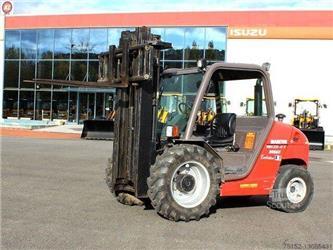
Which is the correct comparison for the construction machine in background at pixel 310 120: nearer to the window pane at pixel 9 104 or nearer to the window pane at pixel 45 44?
the window pane at pixel 45 44

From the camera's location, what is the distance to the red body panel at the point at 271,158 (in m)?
8.16

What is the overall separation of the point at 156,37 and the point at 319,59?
29.2 metres

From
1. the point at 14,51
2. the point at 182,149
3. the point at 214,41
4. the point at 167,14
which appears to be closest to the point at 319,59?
the point at 214,41

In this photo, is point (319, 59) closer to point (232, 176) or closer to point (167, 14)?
point (167, 14)

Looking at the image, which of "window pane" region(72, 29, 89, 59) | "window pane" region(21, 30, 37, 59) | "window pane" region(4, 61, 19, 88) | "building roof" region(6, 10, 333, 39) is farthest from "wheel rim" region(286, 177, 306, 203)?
"window pane" region(4, 61, 19, 88)

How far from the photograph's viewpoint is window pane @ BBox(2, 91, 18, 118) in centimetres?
4241

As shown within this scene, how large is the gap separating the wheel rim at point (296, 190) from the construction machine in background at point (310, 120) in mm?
16994

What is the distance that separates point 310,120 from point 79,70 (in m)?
18.3

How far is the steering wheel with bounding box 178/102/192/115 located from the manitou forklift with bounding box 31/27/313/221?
15mm

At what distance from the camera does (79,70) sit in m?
39.6

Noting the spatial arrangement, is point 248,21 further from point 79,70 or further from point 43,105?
point 43,105

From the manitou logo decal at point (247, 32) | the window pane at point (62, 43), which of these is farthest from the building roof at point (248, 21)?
the window pane at point (62, 43)

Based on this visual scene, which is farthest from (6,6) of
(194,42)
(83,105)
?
(83,105)

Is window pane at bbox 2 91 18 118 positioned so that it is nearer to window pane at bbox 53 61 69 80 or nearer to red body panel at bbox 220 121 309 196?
window pane at bbox 53 61 69 80
